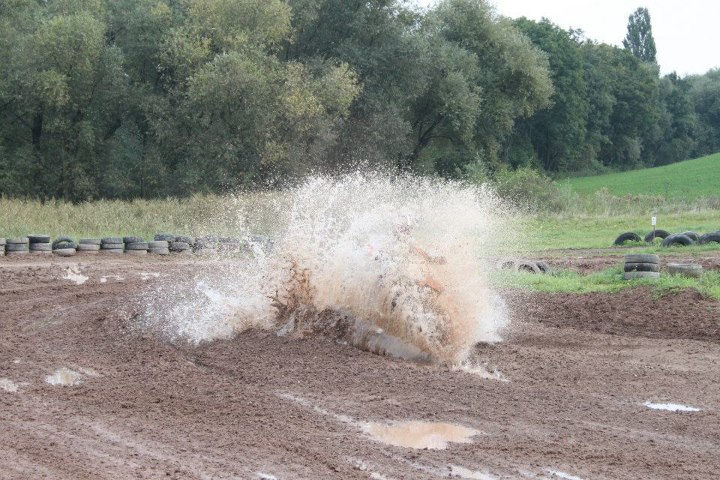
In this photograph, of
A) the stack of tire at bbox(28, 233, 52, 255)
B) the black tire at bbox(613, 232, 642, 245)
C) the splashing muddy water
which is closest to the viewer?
the splashing muddy water

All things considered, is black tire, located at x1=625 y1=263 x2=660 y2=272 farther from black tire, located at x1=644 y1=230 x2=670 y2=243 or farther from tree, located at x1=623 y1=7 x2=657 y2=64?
tree, located at x1=623 y1=7 x2=657 y2=64

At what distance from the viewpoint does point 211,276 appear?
17250mm

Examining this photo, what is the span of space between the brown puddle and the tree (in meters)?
133

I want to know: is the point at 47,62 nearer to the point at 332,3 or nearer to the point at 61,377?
the point at 332,3

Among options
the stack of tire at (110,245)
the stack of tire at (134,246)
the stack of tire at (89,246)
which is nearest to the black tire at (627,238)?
the stack of tire at (134,246)

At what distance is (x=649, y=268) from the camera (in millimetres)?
16594

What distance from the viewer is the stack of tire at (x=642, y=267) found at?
53.8 ft

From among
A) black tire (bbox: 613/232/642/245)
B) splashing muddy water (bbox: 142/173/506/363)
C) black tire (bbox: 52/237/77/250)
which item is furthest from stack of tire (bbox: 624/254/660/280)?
black tire (bbox: 52/237/77/250)

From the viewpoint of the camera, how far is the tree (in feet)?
434

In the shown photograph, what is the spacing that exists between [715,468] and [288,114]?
35931 mm

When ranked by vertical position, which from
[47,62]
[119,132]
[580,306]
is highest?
[47,62]

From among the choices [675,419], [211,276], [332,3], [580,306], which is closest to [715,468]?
[675,419]

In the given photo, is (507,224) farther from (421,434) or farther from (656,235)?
(421,434)

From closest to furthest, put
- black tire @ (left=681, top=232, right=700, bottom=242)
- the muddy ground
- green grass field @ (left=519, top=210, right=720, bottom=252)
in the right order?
the muddy ground, black tire @ (left=681, top=232, right=700, bottom=242), green grass field @ (left=519, top=210, right=720, bottom=252)
